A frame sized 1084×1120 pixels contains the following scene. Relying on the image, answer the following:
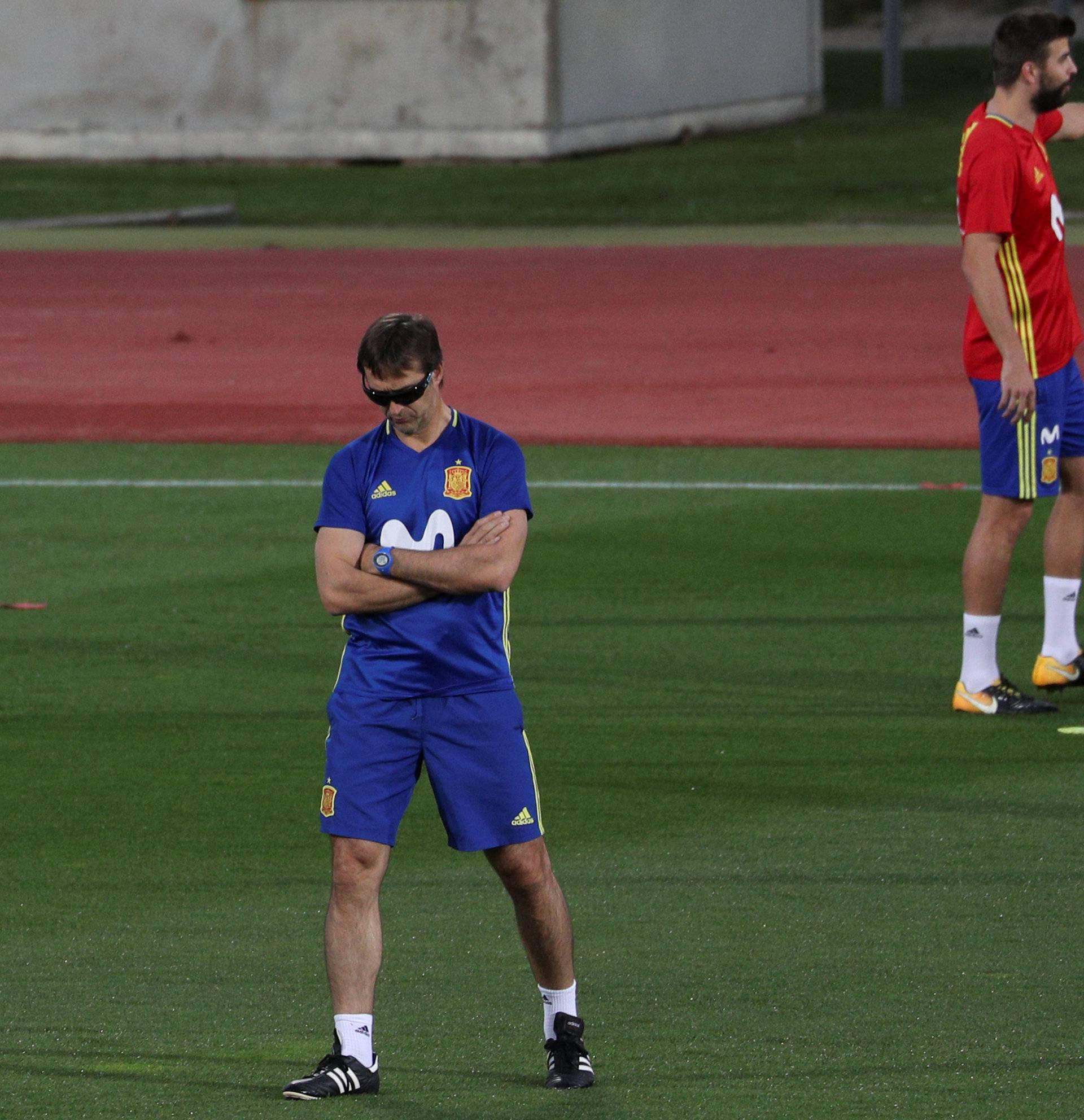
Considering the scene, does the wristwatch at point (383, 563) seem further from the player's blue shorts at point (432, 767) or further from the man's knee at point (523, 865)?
the man's knee at point (523, 865)

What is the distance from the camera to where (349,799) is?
16.5 ft

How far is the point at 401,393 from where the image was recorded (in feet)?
16.3

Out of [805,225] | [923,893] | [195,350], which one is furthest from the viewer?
[805,225]

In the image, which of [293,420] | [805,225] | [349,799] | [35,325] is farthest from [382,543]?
[805,225]

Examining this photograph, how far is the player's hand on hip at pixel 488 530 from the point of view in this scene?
5.05m

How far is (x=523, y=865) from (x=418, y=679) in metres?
0.46

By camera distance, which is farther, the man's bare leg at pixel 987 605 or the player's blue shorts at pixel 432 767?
the man's bare leg at pixel 987 605

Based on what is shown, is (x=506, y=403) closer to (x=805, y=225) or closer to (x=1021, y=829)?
(x=1021, y=829)

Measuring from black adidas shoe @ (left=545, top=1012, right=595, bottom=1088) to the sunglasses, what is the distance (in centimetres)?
136

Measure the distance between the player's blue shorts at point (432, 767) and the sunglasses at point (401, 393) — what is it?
24.6 inches

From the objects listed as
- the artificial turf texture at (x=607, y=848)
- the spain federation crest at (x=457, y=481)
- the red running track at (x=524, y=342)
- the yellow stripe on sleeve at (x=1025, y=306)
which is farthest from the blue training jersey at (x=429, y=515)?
the red running track at (x=524, y=342)

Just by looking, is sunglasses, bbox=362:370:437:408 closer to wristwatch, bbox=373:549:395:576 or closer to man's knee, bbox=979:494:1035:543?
wristwatch, bbox=373:549:395:576

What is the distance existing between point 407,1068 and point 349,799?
65 cm

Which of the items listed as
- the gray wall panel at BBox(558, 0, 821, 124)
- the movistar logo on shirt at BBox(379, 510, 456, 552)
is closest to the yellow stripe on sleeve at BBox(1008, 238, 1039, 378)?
the movistar logo on shirt at BBox(379, 510, 456, 552)
